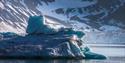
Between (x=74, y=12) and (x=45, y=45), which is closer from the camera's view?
(x=45, y=45)

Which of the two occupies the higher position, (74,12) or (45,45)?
(74,12)

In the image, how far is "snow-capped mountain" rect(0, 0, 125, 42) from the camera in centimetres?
13400

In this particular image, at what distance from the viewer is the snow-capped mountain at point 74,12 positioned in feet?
440

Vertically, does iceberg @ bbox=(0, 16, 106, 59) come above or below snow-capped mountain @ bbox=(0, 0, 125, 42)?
below

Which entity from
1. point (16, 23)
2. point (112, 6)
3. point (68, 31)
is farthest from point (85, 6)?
point (68, 31)

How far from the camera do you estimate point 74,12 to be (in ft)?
504

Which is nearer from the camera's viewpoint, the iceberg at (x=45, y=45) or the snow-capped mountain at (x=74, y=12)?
the iceberg at (x=45, y=45)

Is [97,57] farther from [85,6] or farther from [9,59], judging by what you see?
[85,6]

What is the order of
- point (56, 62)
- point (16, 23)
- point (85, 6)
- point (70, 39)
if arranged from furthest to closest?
1. point (85, 6)
2. point (16, 23)
3. point (70, 39)
4. point (56, 62)

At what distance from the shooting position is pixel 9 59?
46.4 metres

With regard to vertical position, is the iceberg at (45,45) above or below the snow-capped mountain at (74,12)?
below

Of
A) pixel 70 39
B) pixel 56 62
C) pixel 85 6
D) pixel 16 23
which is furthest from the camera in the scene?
Answer: pixel 85 6

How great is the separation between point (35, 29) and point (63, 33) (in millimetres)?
2329

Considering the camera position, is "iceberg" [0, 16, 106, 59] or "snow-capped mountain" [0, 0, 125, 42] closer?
"iceberg" [0, 16, 106, 59]
